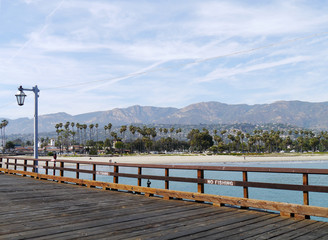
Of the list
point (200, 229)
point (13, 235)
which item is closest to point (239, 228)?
point (200, 229)

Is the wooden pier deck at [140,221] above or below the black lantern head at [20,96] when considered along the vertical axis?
below

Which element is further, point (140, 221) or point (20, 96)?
point (20, 96)

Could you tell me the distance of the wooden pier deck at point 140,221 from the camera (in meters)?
6.29

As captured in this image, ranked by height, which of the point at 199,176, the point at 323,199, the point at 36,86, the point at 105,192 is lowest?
the point at 323,199

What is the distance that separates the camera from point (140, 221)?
24.7 feet

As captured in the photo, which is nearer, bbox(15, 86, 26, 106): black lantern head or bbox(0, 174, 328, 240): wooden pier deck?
bbox(0, 174, 328, 240): wooden pier deck

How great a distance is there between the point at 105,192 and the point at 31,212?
168 inches

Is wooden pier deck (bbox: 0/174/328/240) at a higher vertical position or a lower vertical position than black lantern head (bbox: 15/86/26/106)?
lower

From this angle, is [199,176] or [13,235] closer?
[13,235]

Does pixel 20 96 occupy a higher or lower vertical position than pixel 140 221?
higher

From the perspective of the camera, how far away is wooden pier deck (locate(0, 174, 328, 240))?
629 centimetres

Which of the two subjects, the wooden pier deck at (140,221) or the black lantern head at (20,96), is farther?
the black lantern head at (20,96)

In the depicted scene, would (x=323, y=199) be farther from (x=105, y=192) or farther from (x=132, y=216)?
(x=132, y=216)

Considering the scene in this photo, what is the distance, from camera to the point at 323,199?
111ft
